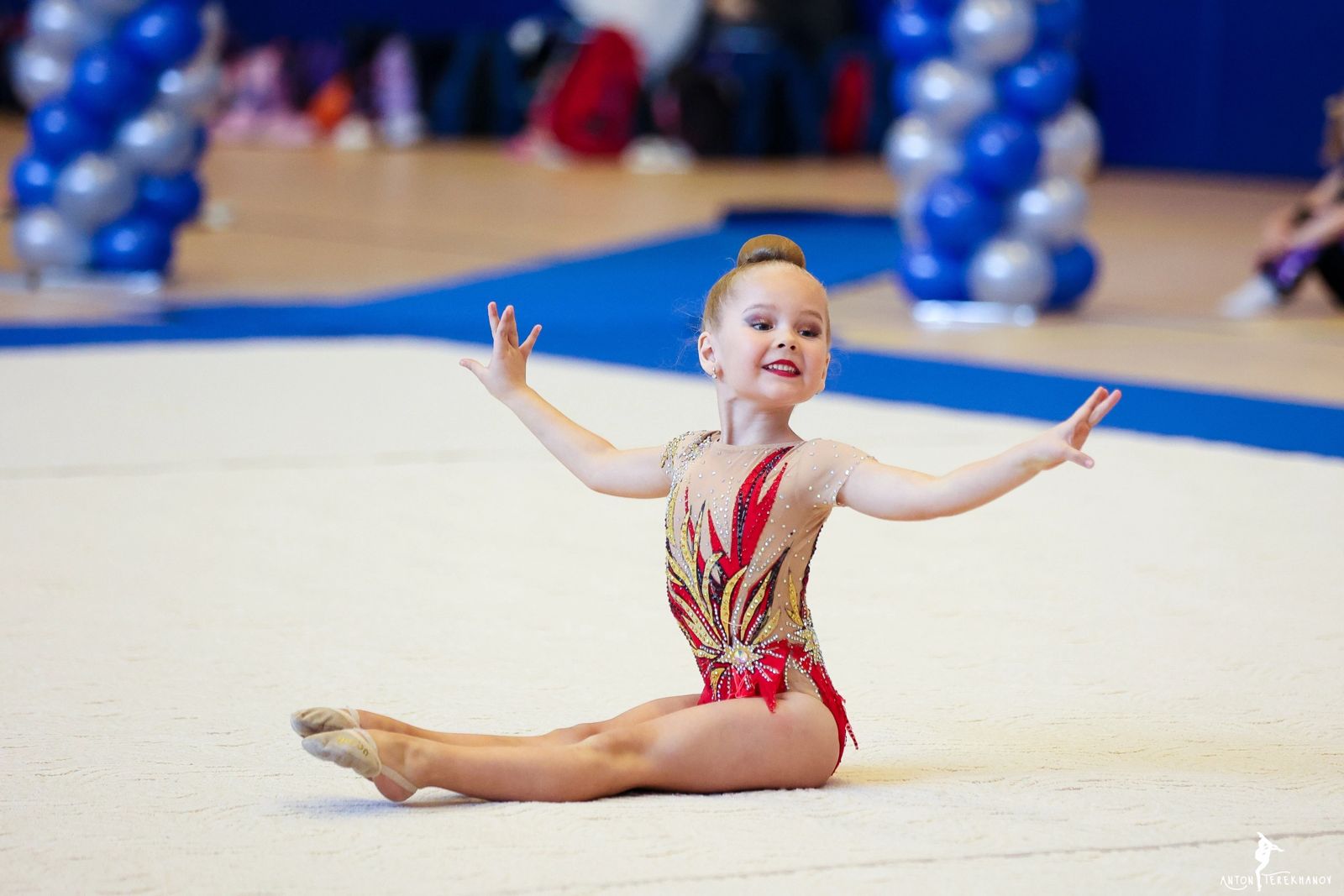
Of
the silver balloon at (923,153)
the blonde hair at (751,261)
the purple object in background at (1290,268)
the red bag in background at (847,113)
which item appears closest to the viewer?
the blonde hair at (751,261)

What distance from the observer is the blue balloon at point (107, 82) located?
17.2ft

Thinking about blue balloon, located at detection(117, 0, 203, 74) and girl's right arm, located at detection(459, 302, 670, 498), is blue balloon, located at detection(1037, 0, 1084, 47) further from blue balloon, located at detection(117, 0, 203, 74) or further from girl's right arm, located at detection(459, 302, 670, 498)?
girl's right arm, located at detection(459, 302, 670, 498)

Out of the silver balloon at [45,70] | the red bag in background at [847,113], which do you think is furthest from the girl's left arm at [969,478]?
the red bag in background at [847,113]

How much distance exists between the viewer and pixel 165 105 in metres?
5.38

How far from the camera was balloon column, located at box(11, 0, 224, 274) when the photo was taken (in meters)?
5.25

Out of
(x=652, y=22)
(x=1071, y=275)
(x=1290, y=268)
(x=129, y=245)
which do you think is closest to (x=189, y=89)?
(x=129, y=245)

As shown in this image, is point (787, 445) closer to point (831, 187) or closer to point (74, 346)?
point (74, 346)

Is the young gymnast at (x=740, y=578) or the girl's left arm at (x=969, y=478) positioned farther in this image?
the young gymnast at (x=740, y=578)

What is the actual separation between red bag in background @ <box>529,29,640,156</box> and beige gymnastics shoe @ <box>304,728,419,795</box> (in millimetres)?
9560

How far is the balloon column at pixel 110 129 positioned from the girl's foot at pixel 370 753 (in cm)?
401

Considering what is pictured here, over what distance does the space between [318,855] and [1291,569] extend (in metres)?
1.63

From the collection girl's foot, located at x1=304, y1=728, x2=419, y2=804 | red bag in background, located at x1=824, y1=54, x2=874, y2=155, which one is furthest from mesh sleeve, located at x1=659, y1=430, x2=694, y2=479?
red bag in background, located at x1=824, y1=54, x2=874, y2=155

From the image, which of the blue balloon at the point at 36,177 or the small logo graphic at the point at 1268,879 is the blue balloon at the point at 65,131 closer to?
the blue balloon at the point at 36,177

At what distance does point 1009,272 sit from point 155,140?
8.27ft
